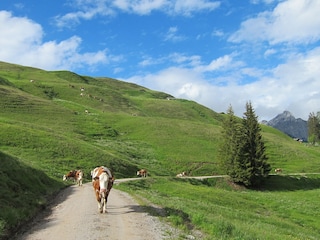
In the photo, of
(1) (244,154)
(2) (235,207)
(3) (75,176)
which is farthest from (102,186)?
(1) (244,154)

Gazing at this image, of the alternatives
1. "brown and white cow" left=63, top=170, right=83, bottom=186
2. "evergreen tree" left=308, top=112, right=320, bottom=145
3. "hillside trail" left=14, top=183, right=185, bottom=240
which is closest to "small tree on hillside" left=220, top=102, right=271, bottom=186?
"brown and white cow" left=63, top=170, right=83, bottom=186

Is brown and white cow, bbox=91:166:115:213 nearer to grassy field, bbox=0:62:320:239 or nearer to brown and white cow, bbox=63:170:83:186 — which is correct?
grassy field, bbox=0:62:320:239

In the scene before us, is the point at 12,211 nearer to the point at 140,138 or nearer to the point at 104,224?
the point at 104,224

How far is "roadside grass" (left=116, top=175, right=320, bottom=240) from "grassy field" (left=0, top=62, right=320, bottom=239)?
10cm

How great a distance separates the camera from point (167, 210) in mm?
22422

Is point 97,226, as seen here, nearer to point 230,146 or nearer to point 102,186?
point 102,186

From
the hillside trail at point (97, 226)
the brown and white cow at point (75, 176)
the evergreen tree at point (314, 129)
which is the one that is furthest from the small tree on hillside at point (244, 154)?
the evergreen tree at point (314, 129)

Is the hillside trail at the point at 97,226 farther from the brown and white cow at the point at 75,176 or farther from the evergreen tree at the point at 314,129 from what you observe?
the evergreen tree at the point at 314,129

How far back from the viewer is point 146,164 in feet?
256

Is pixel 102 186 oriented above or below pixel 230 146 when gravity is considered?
below

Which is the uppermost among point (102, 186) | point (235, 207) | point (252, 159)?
point (252, 159)

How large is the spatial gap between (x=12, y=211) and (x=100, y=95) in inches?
5801

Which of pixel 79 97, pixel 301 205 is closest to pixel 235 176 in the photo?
pixel 301 205

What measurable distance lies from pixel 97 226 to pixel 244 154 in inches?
2216
